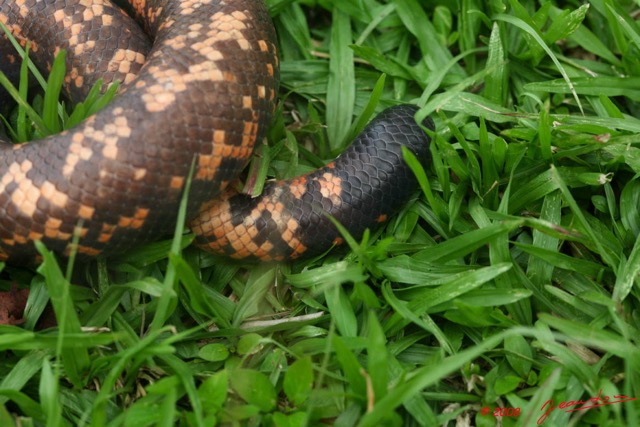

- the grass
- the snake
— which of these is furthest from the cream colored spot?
the grass

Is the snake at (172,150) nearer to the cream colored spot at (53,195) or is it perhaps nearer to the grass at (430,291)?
the cream colored spot at (53,195)

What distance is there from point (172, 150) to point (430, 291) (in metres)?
1.11

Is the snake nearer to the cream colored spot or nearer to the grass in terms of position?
the cream colored spot

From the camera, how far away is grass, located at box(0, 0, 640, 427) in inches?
94.8

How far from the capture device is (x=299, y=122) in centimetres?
338

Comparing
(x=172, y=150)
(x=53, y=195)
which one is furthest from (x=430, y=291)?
(x=53, y=195)

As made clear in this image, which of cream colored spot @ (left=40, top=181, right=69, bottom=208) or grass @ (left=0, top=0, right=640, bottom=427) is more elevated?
cream colored spot @ (left=40, top=181, right=69, bottom=208)

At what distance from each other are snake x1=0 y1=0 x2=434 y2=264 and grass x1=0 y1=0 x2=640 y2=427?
15cm

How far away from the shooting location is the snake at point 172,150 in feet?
7.81

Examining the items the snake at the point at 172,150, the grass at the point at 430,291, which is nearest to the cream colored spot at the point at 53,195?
the snake at the point at 172,150

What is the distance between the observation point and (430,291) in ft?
8.68

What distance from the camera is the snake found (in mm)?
2381

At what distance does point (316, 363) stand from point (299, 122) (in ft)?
4.16

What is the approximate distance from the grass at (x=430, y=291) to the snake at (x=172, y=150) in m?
0.15
